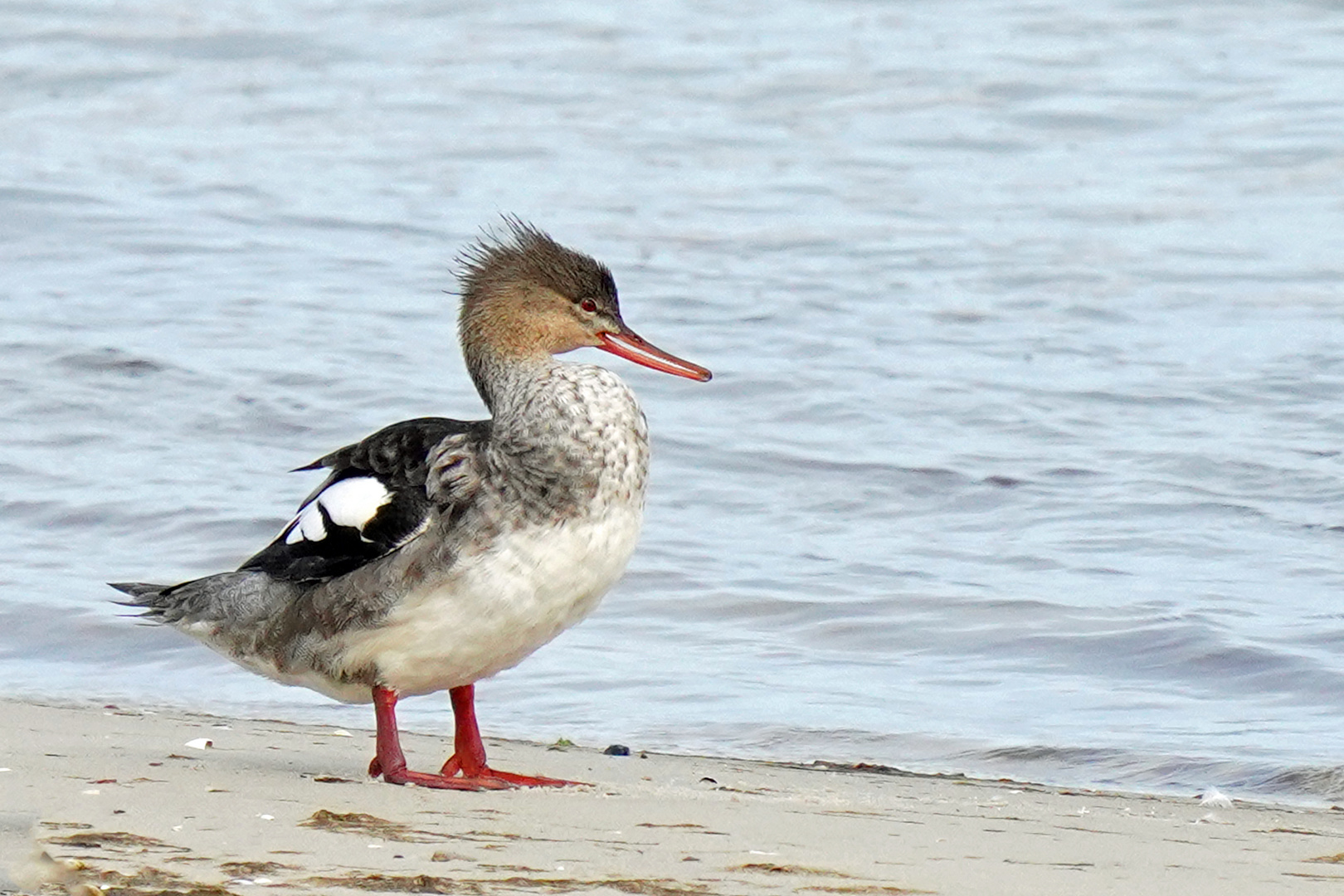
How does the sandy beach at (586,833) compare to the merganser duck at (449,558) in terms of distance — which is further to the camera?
the merganser duck at (449,558)

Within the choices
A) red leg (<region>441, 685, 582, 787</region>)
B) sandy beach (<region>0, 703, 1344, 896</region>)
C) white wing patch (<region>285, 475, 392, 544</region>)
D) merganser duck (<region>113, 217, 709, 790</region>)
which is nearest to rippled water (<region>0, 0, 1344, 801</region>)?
sandy beach (<region>0, 703, 1344, 896</region>)

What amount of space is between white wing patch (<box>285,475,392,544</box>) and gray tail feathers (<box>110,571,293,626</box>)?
140 mm

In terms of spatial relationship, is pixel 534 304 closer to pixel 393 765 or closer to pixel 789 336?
pixel 393 765

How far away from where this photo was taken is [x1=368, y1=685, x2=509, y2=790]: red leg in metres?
5.27

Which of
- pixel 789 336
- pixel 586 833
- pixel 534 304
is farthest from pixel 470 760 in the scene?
pixel 789 336

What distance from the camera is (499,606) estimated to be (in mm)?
5277

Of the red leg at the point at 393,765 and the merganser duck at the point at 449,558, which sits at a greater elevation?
the merganser duck at the point at 449,558

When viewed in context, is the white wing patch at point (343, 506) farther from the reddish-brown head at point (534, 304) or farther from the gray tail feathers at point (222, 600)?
the reddish-brown head at point (534, 304)

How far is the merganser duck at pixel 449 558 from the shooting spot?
17.4ft

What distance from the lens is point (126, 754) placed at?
544 cm

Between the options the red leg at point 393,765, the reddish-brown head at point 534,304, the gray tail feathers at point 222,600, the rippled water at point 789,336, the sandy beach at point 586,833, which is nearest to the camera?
the sandy beach at point 586,833

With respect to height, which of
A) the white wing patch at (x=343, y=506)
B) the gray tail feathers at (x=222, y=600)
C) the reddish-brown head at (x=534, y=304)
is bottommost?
the gray tail feathers at (x=222, y=600)

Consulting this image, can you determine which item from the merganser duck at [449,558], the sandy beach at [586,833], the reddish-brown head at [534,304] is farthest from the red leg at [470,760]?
the reddish-brown head at [534,304]

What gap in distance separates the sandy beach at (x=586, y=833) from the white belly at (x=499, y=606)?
0.32 metres
